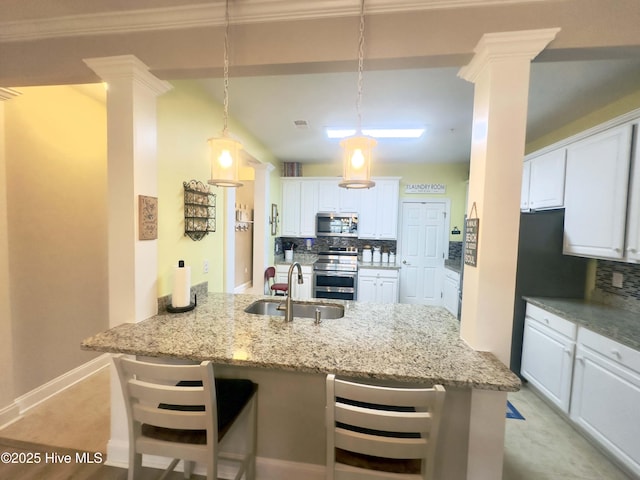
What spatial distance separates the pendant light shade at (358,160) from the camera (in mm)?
1323

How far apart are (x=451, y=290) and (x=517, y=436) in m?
2.40

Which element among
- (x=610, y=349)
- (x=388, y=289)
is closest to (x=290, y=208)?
(x=388, y=289)

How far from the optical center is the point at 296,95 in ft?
7.78

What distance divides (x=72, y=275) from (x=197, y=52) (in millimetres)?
2230

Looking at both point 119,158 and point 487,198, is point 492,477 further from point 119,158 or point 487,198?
point 119,158

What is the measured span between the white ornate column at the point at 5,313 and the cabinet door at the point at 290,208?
3375mm

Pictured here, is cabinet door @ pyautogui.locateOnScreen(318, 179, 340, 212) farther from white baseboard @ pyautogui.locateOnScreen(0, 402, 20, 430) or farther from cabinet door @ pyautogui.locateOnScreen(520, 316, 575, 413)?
white baseboard @ pyautogui.locateOnScreen(0, 402, 20, 430)

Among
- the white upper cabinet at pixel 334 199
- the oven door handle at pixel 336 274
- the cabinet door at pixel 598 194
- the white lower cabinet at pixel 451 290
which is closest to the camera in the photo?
the cabinet door at pixel 598 194

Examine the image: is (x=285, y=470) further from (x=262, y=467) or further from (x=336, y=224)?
(x=336, y=224)

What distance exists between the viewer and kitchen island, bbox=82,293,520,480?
3.73ft

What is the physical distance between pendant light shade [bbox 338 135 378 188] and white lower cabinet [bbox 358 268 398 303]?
327 cm

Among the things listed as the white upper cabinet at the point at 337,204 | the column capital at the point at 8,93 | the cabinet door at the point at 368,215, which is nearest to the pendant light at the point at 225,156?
the column capital at the point at 8,93

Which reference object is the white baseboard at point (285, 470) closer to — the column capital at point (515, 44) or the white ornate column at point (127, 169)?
the white ornate column at point (127, 169)

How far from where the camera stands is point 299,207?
16.0 feet
